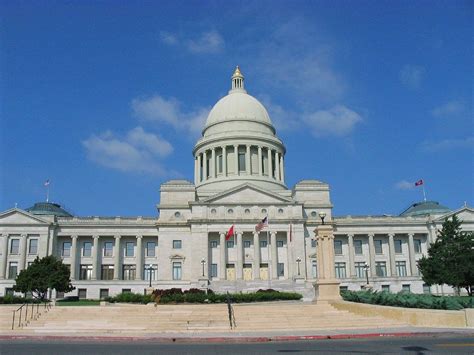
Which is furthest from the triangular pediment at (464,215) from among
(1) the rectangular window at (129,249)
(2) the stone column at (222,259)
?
(1) the rectangular window at (129,249)

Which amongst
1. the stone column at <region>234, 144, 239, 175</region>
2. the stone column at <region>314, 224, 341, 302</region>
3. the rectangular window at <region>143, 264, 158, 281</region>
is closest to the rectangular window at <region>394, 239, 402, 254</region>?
the stone column at <region>234, 144, 239, 175</region>

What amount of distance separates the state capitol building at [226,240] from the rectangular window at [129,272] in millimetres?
159

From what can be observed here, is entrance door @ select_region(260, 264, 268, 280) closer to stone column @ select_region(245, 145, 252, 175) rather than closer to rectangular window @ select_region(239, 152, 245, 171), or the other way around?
stone column @ select_region(245, 145, 252, 175)

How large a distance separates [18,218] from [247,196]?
35.9m

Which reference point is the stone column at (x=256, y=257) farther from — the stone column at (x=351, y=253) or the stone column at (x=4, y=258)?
the stone column at (x=4, y=258)

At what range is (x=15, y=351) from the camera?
57.3ft

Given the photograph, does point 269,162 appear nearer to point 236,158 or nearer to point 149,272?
point 236,158

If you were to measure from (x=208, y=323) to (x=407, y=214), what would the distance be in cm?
7130

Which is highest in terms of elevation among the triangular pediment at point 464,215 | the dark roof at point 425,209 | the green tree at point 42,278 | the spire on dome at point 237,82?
the spire on dome at point 237,82

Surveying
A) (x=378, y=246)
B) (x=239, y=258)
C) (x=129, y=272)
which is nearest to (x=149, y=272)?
(x=129, y=272)

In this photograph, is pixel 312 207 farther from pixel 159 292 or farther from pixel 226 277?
pixel 159 292

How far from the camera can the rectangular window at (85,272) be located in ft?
248

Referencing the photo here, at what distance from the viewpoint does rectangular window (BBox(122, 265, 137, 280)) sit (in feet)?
251

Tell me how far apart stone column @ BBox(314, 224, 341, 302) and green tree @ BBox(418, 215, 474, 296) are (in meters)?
27.3
